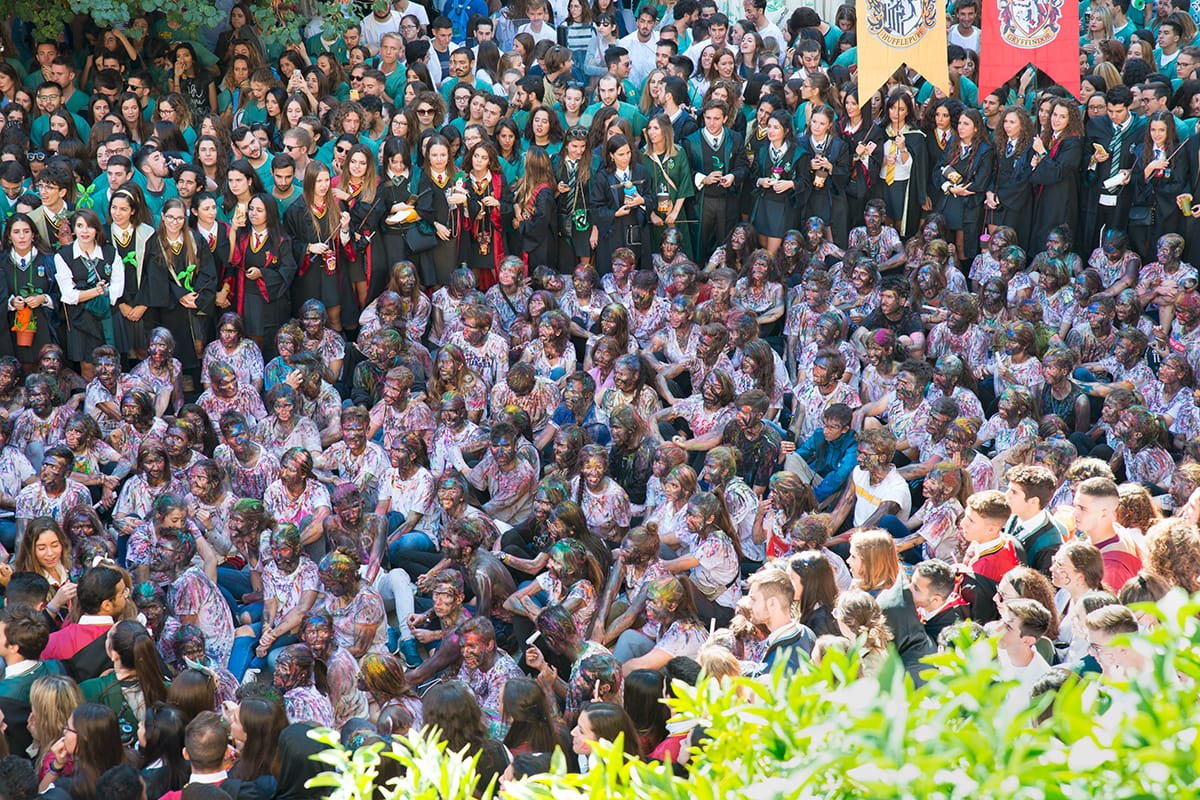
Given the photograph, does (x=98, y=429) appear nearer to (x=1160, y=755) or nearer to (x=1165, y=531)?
(x=1165, y=531)

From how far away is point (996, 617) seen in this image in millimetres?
6898

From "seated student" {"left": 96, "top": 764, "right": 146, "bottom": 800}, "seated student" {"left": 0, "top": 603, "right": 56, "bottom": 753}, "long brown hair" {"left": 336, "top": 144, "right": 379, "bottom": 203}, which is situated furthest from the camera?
"long brown hair" {"left": 336, "top": 144, "right": 379, "bottom": 203}

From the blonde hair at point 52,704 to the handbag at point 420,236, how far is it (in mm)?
6074

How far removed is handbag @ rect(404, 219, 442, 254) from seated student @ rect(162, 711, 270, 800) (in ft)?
21.2

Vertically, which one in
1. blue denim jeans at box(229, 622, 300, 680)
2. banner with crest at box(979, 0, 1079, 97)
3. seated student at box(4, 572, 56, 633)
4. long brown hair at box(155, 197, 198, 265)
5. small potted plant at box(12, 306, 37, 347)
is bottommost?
blue denim jeans at box(229, 622, 300, 680)

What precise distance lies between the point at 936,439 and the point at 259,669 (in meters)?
4.02

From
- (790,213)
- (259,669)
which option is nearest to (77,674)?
(259,669)

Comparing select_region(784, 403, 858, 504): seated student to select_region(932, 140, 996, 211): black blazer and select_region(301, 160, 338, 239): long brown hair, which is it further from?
select_region(301, 160, 338, 239): long brown hair

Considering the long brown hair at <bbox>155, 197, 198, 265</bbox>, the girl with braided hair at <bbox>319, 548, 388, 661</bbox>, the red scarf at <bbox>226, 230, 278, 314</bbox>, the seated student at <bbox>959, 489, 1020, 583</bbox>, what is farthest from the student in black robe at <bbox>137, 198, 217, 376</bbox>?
the seated student at <bbox>959, 489, 1020, 583</bbox>

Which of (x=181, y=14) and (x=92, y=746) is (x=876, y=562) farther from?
(x=181, y=14)

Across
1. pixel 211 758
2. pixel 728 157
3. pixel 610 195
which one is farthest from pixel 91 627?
pixel 728 157

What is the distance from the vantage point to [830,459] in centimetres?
909

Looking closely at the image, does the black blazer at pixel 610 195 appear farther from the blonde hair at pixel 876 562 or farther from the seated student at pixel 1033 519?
the blonde hair at pixel 876 562

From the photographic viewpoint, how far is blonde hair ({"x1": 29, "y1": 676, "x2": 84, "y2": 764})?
20.2ft
